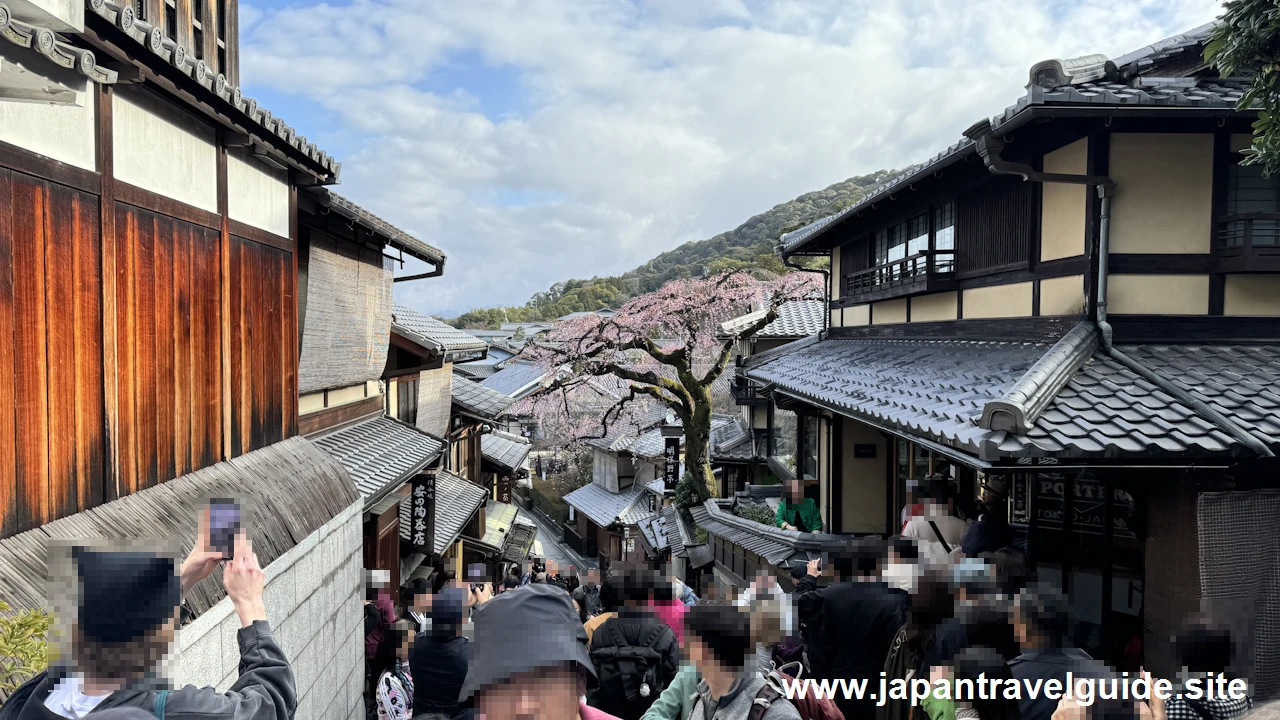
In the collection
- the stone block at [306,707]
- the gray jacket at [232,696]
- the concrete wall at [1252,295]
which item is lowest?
the stone block at [306,707]

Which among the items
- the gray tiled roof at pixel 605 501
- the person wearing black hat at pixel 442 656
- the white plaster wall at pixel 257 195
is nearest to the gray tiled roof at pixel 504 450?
the gray tiled roof at pixel 605 501

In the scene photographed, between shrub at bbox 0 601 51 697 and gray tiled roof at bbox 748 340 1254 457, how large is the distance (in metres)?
5.12

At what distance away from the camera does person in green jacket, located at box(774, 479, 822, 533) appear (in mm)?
12672

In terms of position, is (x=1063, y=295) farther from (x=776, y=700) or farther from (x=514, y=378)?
(x=514, y=378)

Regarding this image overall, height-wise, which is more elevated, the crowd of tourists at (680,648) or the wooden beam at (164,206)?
the wooden beam at (164,206)

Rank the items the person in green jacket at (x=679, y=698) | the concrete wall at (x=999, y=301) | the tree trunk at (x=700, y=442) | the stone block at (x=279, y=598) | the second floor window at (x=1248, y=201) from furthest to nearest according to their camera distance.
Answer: the tree trunk at (x=700, y=442), the concrete wall at (x=999, y=301), the second floor window at (x=1248, y=201), the stone block at (x=279, y=598), the person in green jacket at (x=679, y=698)

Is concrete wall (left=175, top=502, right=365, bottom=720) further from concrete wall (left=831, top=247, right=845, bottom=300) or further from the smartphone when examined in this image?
concrete wall (left=831, top=247, right=845, bottom=300)

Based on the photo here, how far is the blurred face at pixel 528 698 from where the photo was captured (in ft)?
6.25

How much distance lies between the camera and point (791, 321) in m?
23.3

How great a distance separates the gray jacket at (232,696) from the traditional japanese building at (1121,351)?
4.30m

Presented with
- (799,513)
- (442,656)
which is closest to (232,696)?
(442,656)

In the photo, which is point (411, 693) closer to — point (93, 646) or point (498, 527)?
point (93, 646)

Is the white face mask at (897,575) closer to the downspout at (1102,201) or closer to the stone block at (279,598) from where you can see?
the downspout at (1102,201)

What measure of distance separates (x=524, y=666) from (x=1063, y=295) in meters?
6.76
